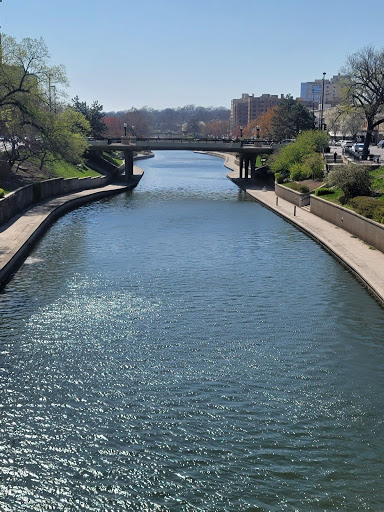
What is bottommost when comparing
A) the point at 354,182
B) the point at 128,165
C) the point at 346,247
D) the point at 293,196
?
the point at 346,247

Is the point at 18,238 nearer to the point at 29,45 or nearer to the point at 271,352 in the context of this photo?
the point at 271,352

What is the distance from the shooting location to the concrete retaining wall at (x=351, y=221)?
111 feet

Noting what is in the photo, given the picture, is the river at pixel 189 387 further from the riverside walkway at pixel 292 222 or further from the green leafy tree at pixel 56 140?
the green leafy tree at pixel 56 140

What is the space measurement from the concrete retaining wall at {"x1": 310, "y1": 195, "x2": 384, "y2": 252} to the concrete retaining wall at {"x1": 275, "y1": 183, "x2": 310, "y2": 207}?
13.5ft

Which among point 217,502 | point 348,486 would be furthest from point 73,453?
point 348,486

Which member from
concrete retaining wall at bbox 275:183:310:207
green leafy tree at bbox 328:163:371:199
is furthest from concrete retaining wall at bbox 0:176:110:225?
green leafy tree at bbox 328:163:371:199

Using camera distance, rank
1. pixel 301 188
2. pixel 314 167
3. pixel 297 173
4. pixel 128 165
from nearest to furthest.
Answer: pixel 301 188
pixel 314 167
pixel 297 173
pixel 128 165

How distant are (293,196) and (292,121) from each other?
4955cm

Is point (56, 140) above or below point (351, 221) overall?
above

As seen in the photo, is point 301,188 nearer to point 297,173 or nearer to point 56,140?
point 297,173

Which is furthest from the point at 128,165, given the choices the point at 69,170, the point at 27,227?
the point at 27,227

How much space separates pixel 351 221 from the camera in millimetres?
39625

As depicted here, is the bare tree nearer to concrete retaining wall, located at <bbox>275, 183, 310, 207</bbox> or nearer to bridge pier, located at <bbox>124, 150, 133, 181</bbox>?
concrete retaining wall, located at <bbox>275, 183, 310, 207</bbox>

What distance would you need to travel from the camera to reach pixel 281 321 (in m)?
23.2
